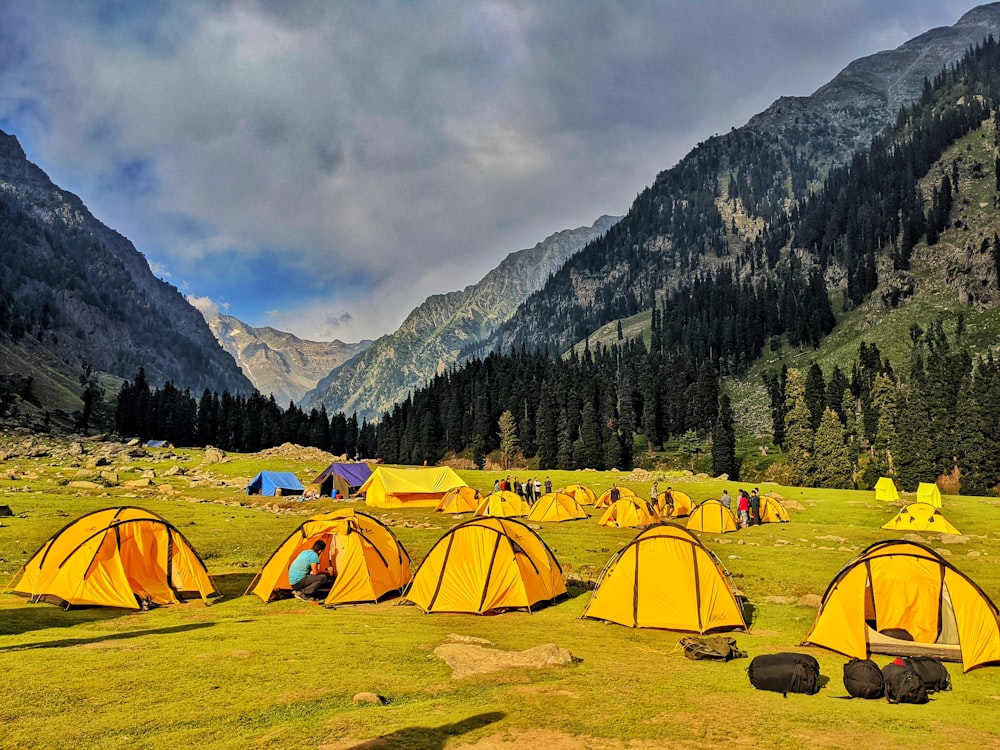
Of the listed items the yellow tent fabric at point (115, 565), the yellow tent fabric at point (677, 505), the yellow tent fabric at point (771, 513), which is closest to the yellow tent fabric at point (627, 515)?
the yellow tent fabric at point (677, 505)

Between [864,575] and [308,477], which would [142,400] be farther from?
[864,575]

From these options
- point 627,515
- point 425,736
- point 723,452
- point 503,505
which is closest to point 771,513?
point 627,515

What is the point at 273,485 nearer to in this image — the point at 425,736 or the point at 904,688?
the point at 425,736

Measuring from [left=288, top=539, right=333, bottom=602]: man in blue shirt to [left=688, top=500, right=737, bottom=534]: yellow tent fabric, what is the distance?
2931 centimetres

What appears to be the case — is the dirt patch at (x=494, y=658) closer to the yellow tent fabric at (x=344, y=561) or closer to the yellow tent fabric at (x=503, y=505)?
the yellow tent fabric at (x=344, y=561)

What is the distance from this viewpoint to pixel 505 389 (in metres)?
151

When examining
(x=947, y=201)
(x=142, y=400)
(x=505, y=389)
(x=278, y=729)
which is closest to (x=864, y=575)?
(x=278, y=729)

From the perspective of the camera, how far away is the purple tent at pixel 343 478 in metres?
60.1

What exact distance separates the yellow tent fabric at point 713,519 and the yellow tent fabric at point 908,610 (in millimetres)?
25082

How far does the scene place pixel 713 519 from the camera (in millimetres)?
40875

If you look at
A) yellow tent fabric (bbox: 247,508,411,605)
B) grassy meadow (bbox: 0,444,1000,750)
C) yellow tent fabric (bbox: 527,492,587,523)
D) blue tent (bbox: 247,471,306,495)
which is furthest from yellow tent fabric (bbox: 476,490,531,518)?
blue tent (bbox: 247,471,306,495)

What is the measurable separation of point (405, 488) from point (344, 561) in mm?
34132

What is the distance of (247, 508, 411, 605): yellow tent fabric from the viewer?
20359 millimetres

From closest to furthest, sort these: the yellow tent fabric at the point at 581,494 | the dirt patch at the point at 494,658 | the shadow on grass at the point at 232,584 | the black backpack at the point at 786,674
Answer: the black backpack at the point at 786,674 < the dirt patch at the point at 494,658 < the shadow on grass at the point at 232,584 < the yellow tent fabric at the point at 581,494
